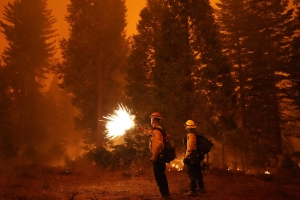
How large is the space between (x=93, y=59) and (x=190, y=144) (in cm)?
1891

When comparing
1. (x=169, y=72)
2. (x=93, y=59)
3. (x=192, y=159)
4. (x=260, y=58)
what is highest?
(x=93, y=59)

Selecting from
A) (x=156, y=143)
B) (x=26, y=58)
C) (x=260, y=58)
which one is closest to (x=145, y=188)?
(x=156, y=143)

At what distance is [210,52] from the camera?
15586 millimetres

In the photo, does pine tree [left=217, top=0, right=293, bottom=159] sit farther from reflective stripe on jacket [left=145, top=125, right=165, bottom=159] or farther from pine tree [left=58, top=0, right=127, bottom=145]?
reflective stripe on jacket [left=145, top=125, right=165, bottom=159]

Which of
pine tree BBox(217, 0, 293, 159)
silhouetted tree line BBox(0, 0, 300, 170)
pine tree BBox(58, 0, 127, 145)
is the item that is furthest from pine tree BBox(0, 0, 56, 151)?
pine tree BBox(217, 0, 293, 159)

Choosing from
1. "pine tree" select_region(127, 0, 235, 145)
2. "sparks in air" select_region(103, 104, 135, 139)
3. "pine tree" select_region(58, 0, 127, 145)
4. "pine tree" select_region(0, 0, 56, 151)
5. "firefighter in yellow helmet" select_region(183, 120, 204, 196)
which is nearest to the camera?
"firefighter in yellow helmet" select_region(183, 120, 204, 196)

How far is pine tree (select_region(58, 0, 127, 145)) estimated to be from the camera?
2616cm

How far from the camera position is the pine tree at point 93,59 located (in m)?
26.2

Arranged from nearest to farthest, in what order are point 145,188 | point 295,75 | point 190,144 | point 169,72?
point 190,144, point 145,188, point 169,72, point 295,75

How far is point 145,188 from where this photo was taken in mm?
11039

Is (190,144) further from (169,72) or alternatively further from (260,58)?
(260,58)

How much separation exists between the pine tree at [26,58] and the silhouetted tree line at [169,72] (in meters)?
0.12

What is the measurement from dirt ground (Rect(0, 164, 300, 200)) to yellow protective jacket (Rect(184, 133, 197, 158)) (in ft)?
4.29

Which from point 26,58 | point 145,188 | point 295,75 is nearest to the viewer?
point 145,188
